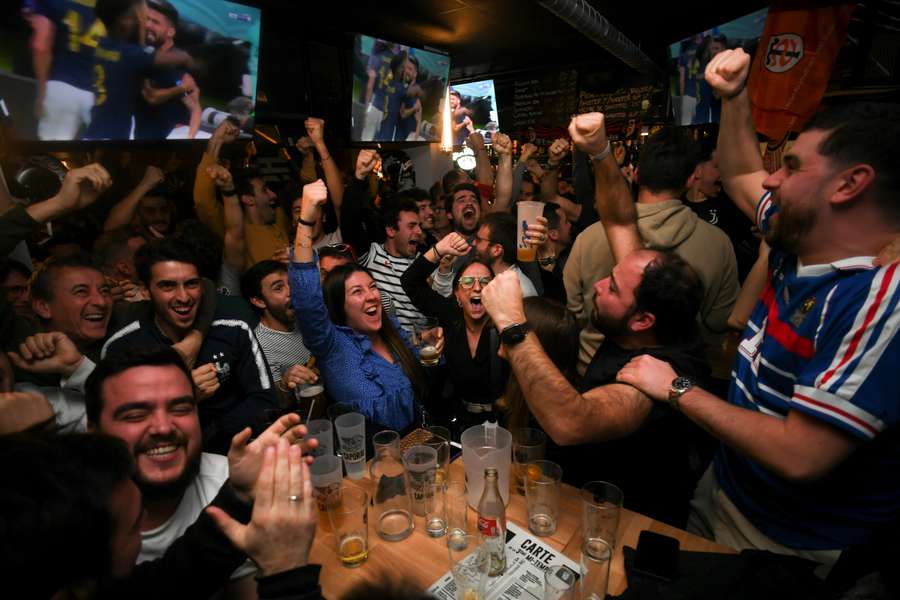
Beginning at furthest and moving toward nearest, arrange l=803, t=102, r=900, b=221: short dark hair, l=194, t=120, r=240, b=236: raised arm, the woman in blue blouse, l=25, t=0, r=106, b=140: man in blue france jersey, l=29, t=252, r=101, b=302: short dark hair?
l=194, t=120, r=240, b=236: raised arm → l=25, t=0, r=106, b=140: man in blue france jersey → l=29, t=252, r=101, b=302: short dark hair → the woman in blue blouse → l=803, t=102, r=900, b=221: short dark hair

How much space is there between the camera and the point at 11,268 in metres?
2.50

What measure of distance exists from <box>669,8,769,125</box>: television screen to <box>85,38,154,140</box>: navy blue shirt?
5524 millimetres

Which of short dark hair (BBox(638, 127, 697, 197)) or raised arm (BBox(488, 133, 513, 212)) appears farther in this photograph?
raised arm (BBox(488, 133, 513, 212))

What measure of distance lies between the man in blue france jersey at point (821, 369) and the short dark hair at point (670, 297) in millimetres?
194

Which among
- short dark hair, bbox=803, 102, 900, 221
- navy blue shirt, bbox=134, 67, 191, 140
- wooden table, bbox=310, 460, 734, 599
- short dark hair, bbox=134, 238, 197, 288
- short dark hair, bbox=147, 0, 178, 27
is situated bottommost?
wooden table, bbox=310, 460, 734, 599

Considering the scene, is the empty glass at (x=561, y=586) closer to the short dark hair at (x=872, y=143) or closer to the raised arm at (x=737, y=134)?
the short dark hair at (x=872, y=143)

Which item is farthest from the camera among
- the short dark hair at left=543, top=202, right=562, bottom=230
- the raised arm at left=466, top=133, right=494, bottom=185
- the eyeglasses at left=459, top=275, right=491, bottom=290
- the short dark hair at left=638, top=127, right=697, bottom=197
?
the raised arm at left=466, top=133, right=494, bottom=185

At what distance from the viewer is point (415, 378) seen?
99.1 inches

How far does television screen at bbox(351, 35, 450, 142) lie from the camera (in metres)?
5.20

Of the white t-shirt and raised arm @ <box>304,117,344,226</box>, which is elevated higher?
raised arm @ <box>304,117,344,226</box>

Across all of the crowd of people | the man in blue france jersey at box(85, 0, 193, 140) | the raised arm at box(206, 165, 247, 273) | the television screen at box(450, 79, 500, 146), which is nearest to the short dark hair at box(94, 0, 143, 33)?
the man in blue france jersey at box(85, 0, 193, 140)

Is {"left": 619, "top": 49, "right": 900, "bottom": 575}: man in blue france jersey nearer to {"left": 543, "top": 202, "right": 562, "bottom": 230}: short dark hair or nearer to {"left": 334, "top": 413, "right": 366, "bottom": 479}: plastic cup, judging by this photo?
{"left": 334, "top": 413, "right": 366, "bottom": 479}: plastic cup

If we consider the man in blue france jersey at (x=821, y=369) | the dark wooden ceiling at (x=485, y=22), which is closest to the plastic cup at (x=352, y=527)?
the man in blue france jersey at (x=821, y=369)

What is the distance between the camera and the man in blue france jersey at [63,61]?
3025 millimetres
